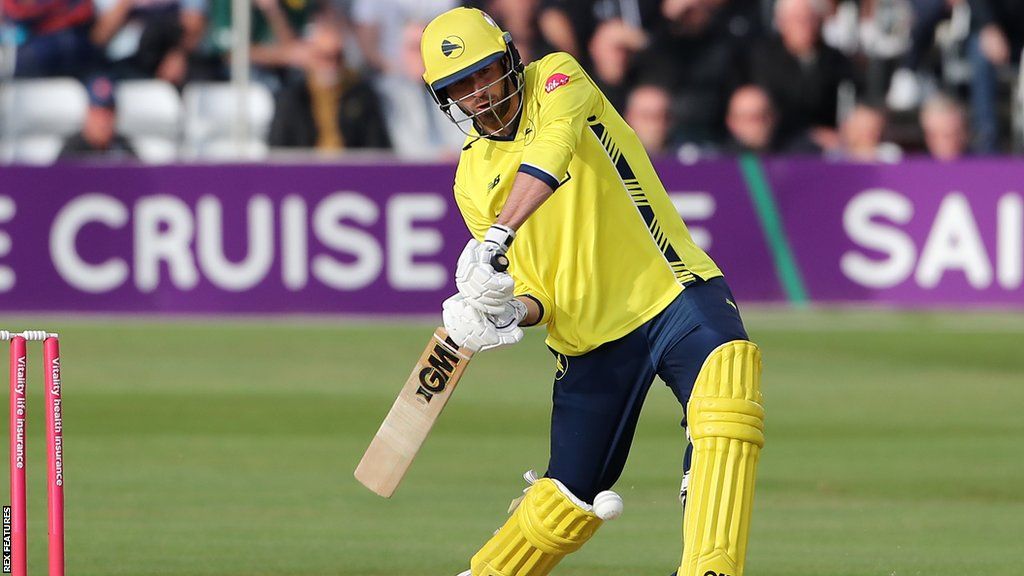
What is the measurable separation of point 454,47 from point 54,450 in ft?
5.13

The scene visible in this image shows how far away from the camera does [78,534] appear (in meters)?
7.45

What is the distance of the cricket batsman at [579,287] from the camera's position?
5.32 meters

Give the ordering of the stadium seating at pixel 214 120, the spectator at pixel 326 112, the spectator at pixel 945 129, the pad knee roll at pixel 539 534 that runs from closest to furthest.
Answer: the pad knee roll at pixel 539 534 → the spectator at pixel 945 129 → the spectator at pixel 326 112 → the stadium seating at pixel 214 120

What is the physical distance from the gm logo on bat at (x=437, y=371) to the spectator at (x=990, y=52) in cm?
1116

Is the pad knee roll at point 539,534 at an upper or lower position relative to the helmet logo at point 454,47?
lower

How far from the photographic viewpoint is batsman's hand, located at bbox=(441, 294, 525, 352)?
5.30 meters

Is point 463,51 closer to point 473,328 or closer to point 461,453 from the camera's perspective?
point 473,328

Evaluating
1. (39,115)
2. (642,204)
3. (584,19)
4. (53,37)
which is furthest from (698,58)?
(642,204)

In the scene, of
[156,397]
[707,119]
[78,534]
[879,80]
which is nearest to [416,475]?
[78,534]

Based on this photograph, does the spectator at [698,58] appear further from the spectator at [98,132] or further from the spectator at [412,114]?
the spectator at [98,132]

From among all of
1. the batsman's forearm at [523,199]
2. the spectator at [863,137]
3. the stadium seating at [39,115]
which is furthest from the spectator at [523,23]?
the batsman's forearm at [523,199]

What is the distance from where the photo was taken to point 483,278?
5.12 m

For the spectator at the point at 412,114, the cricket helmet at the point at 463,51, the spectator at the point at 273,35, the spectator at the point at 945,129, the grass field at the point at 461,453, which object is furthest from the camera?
the spectator at the point at 273,35

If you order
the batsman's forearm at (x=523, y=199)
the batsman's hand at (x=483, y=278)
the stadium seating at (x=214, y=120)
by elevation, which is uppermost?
the stadium seating at (x=214, y=120)
